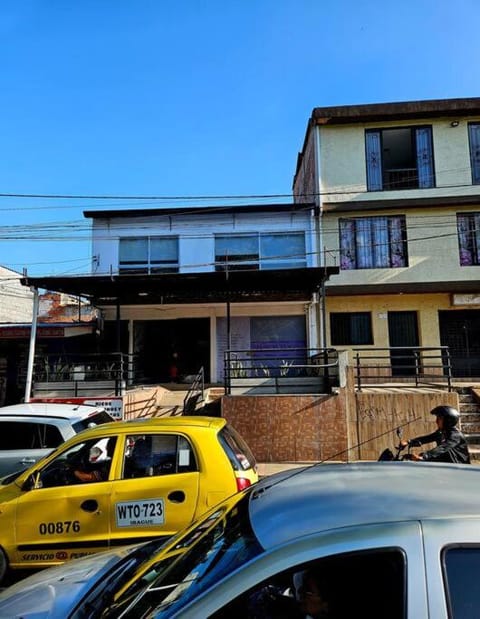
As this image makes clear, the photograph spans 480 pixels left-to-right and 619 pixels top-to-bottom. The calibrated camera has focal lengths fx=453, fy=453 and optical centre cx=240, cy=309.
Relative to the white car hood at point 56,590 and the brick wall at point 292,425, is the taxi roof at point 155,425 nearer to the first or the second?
the white car hood at point 56,590

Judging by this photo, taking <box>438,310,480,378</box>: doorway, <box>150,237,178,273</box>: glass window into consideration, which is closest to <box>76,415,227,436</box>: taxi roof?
<box>150,237,178,273</box>: glass window

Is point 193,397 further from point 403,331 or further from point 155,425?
point 155,425

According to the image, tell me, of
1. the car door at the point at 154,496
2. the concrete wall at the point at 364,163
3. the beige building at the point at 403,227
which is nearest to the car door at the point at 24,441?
the car door at the point at 154,496

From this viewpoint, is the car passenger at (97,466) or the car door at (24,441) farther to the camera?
the car door at (24,441)

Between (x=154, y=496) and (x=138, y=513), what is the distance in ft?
0.77

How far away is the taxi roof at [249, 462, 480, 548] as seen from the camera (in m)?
1.66

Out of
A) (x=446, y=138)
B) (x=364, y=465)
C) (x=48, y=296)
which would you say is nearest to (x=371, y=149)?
(x=446, y=138)

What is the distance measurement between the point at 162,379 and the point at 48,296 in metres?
12.6

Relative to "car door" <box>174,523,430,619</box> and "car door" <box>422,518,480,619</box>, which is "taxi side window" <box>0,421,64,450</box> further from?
"car door" <box>422,518,480,619</box>

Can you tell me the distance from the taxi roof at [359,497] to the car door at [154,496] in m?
2.38

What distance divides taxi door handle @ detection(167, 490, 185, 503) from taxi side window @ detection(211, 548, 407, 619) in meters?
3.12

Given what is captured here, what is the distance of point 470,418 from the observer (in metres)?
11.4

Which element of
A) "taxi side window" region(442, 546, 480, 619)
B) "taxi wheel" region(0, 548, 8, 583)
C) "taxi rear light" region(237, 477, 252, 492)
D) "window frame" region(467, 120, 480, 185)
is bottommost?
"taxi wheel" region(0, 548, 8, 583)

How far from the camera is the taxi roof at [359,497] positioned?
1.66 meters
